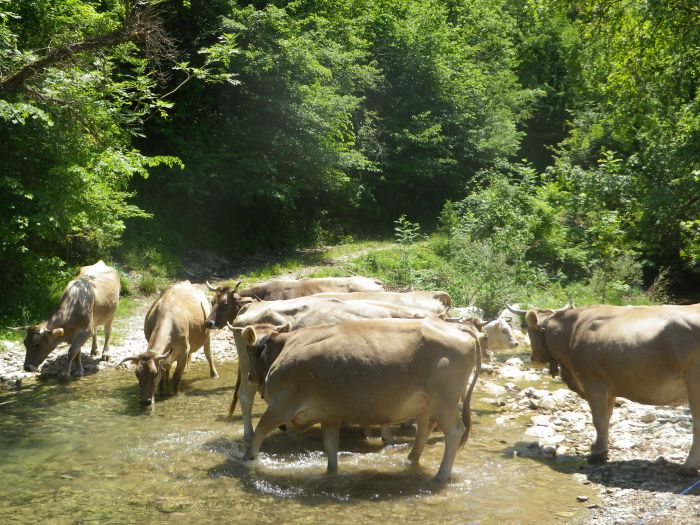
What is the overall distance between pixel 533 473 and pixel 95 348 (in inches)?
375

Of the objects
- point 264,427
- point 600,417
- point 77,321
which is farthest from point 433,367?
point 77,321

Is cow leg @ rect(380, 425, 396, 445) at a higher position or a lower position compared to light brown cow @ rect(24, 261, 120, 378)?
lower

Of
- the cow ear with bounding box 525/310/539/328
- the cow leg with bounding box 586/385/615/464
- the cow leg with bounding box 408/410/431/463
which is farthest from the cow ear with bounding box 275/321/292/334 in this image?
the cow leg with bounding box 586/385/615/464

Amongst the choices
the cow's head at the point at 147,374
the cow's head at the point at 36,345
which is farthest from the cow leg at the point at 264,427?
the cow's head at the point at 36,345

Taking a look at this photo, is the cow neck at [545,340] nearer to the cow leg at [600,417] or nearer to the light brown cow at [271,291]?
the cow leg at [600,417]

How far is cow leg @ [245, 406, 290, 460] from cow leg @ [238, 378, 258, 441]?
32.3 inches

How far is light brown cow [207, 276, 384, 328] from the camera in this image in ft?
44.7

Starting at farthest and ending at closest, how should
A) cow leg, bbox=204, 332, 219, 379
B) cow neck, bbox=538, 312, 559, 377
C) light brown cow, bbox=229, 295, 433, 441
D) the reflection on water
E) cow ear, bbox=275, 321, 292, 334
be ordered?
1. cow leg, bbox=204, 332, 219, 379
2. light brown cow, bbox=229, 295, 433, 441
3. cow neck, bbox=538, 312, 559, 377
4. cow ear, bbox=275, 321, 292, 334
5. the reflection on water

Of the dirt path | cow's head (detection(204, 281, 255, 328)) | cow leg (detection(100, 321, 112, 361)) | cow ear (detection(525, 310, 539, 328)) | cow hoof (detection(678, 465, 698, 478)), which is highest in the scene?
cow ear (detection(525, 310, 539, 328))

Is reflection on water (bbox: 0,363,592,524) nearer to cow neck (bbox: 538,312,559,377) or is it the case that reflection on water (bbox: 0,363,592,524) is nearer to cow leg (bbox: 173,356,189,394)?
cow leg (bbox: 173,356,189,394)

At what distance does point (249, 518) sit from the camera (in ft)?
26.2

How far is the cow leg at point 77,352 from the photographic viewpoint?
1392cm

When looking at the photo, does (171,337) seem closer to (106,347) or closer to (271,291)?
(271,291)

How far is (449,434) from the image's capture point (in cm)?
889
